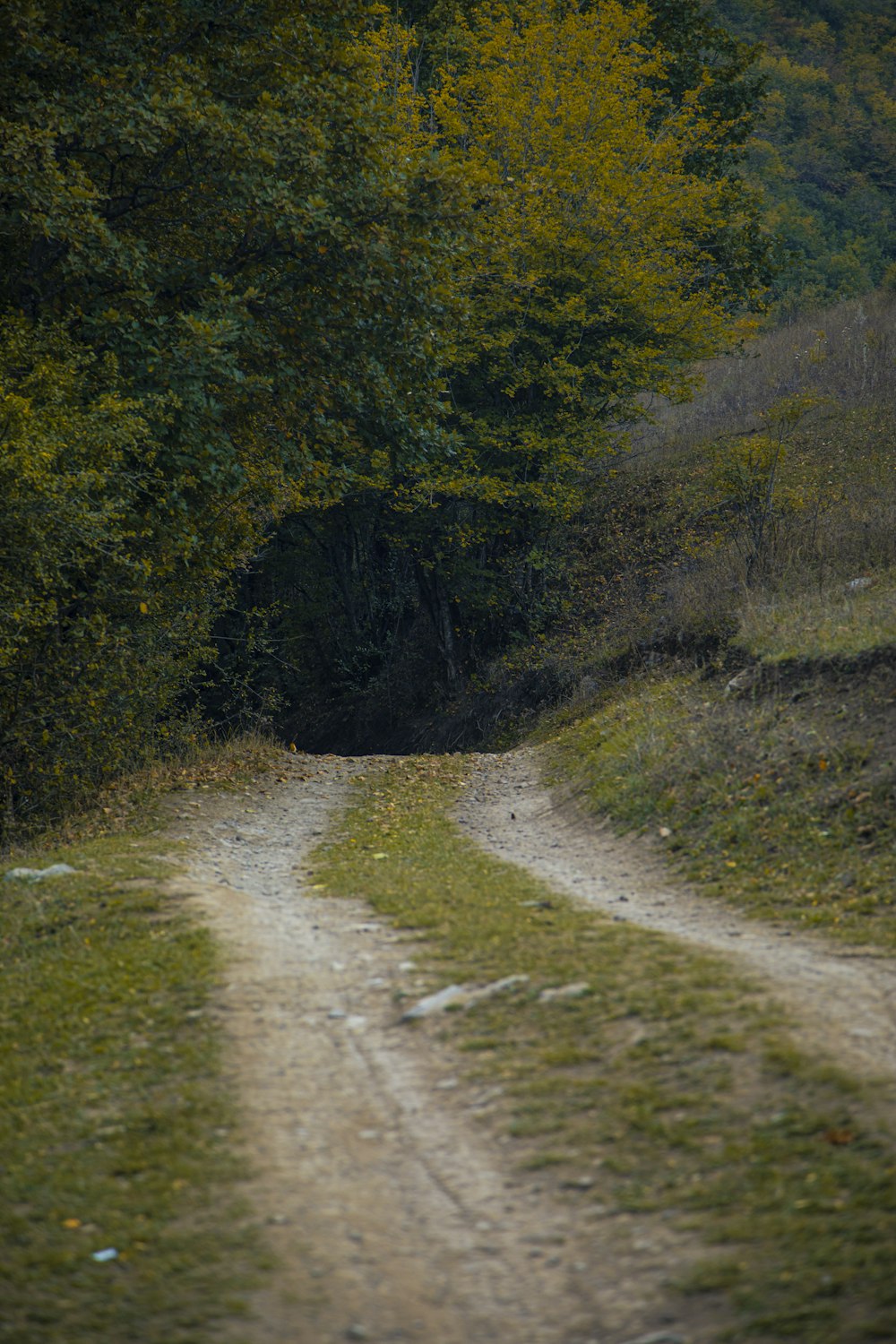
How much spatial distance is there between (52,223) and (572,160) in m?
10.7

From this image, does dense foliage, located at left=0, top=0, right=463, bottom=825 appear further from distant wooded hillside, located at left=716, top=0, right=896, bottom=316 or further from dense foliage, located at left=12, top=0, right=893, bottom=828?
distant wooded hillside, located at left=716, top=0, right=896, bottom=316

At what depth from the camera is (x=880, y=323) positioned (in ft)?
82.7

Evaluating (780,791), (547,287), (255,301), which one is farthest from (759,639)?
(547,287)

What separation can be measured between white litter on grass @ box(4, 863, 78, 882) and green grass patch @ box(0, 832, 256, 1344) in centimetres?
111

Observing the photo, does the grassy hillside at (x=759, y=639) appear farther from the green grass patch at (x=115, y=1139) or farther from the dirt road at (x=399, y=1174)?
the green grass patch at (x=115, y=1139)

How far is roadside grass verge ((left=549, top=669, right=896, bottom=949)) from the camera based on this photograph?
7.52 m

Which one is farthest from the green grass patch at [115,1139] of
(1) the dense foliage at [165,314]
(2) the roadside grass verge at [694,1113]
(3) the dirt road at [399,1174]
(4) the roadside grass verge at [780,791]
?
(1) the dense foliage at [165,314]

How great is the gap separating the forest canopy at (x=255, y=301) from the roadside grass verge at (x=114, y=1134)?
405cm

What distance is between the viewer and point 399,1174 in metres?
4.12

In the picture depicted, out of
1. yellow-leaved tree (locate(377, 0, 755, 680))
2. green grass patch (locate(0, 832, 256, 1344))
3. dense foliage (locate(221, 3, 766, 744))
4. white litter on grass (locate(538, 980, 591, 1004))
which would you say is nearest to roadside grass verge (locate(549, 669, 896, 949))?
white litter on grass (locate(538, 980, 591, 1004))

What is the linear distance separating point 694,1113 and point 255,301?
11302mm

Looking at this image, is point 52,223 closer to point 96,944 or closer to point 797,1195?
point 96,944

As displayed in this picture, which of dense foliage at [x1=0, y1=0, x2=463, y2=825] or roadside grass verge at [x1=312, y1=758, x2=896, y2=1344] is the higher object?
dense foliage at [x1=0, y1=0, x2=463, y2=825]

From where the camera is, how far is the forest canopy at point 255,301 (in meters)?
10.7
